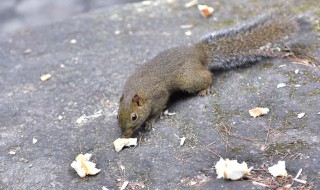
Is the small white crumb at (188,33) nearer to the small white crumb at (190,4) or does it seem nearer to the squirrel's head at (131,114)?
the small white crumb at (190,4)

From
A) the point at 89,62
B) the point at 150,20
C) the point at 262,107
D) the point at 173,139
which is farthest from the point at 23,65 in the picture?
the point at 262,107

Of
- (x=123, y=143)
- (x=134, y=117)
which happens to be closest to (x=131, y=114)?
(x=134, y=117)

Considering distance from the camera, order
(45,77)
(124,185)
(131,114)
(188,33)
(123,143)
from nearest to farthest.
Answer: (124,185) < (123,143) < (131,114) < (45,77) < (188,33)

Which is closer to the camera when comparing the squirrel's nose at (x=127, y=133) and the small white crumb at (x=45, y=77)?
the squirrel's nose at (x=127, y=133)

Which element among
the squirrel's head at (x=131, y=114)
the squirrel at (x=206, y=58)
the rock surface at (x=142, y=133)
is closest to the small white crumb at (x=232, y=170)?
the rock surface at (x=142, y=133)

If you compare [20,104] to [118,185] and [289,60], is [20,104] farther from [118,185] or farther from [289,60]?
[289,60]

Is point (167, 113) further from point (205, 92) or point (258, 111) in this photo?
point (258, 111)

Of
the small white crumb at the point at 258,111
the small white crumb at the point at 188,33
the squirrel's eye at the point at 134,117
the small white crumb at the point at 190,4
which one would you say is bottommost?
the small white crumb at the point at 188,33
